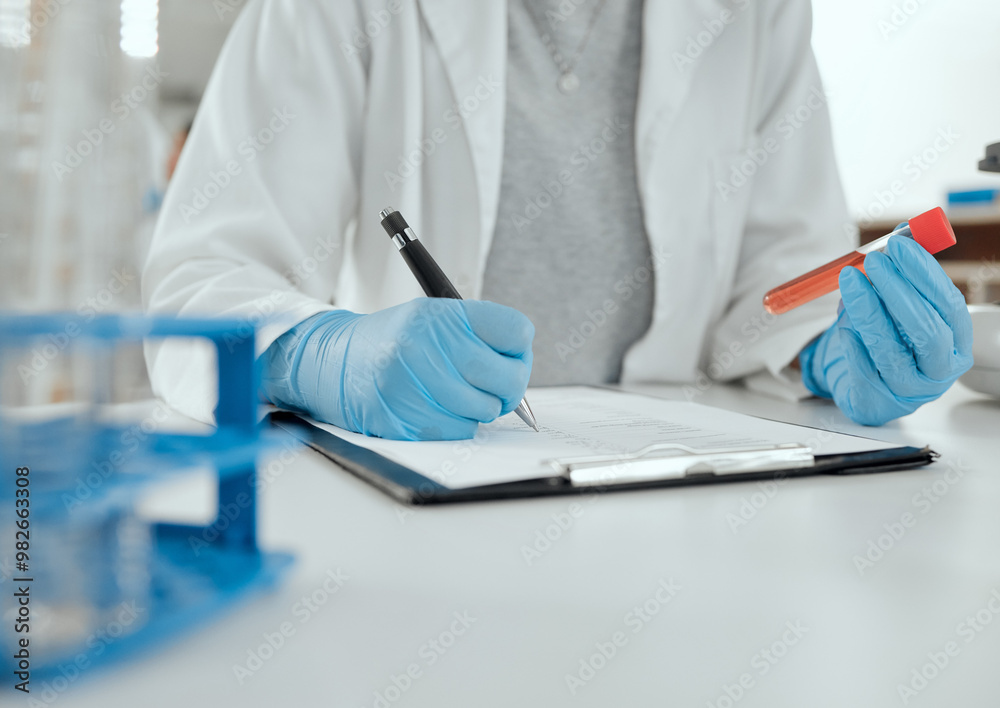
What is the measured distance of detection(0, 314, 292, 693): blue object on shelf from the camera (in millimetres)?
166

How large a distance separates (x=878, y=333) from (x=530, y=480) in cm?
38

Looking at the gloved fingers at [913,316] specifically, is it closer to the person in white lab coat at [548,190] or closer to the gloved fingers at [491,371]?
the person in white lab coat at [548,190]

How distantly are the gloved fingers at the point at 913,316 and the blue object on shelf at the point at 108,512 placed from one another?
0.52 m

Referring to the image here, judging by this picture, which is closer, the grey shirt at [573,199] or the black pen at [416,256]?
the black pen at [416,256]

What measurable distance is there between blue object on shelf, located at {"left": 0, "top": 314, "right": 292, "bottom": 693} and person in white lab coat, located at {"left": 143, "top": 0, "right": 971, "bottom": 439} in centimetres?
37

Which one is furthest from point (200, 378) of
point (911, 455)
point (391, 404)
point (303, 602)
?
point (911, 455)

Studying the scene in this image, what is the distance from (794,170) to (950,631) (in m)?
0.94

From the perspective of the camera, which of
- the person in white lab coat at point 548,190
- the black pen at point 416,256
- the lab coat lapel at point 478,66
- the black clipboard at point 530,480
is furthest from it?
the lab coat lapel at point 478,66

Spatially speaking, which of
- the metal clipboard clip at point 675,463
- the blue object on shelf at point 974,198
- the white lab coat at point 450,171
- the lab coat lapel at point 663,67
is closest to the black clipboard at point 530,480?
the metal clipboard clip at point 675,463

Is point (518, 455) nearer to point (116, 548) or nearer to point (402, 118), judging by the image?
point (116, 548)

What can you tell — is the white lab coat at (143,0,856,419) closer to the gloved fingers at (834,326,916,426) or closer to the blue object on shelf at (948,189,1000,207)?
the gloved fingers at (834,326,916,426)

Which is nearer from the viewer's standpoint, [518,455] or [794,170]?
[518,455]

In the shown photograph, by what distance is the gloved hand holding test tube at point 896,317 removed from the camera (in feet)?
1.93

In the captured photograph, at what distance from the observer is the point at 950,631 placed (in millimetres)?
261
